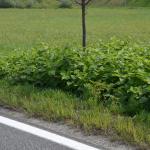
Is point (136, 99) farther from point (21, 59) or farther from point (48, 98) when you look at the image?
point (21, 59)

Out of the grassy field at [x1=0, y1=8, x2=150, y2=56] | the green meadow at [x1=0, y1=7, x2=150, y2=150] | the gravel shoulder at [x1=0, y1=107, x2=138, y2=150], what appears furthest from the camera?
the grassy field at [x1=0, y1=8, x2=150, y2=56]

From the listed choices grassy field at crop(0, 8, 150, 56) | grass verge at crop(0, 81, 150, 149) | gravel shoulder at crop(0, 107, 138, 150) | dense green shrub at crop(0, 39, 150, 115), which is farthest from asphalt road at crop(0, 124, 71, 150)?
grassy field at crop(0, 8, 150, 56)

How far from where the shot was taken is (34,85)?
26.6ft

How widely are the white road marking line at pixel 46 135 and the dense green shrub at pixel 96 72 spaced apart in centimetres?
112

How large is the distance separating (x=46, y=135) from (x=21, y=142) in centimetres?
33

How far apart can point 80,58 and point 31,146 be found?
9.48ft

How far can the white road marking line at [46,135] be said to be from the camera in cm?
544

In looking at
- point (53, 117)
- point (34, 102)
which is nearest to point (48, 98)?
→ point (34, 102)

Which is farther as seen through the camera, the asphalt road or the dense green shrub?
the dense green shrub

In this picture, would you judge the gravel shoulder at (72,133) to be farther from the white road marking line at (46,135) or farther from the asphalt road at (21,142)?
the asphalt road at (21,142)

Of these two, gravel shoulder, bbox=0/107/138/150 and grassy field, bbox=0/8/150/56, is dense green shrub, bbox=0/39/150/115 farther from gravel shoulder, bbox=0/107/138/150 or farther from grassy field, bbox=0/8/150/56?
grassy field, bbox=0/8/150/56

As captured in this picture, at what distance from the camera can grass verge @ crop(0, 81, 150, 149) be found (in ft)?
18.6

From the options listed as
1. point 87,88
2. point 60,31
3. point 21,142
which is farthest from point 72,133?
point 60,31

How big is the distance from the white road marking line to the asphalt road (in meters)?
0.08
